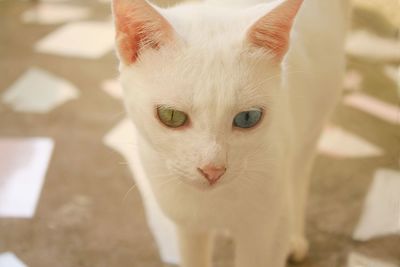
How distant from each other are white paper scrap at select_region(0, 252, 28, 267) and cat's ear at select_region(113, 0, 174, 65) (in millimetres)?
664

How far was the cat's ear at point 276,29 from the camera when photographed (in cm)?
70

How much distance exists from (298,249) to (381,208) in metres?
0.28

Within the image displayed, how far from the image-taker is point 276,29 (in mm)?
726

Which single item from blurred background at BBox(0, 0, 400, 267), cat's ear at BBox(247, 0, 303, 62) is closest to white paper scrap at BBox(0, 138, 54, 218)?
blurred background at BBox(0, 0, 400, 267)

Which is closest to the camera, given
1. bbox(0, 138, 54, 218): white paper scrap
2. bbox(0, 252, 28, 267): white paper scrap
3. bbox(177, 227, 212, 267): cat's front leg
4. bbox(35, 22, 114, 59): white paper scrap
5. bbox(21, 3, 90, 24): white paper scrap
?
bbox(177, 227, 212, 267): cat's front leg

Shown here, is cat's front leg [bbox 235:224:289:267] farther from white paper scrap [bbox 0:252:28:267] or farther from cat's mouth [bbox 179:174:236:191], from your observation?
white paper scrap [bbox 0:252:28:267]

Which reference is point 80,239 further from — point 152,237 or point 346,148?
point 346,148

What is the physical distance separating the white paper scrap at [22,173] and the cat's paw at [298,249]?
2.05 feet

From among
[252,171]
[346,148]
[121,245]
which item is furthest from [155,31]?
[346,148]

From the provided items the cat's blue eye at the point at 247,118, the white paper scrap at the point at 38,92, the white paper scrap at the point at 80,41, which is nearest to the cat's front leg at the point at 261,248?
the cat's blue eye at the point at 247,118

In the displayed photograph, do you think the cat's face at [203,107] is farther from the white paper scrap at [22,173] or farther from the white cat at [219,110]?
the white paper scrap at [22,173]

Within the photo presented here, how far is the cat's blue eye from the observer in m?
0.72

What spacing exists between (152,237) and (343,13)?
65 centimetres

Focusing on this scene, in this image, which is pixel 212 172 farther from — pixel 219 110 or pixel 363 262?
pixel 363 262
